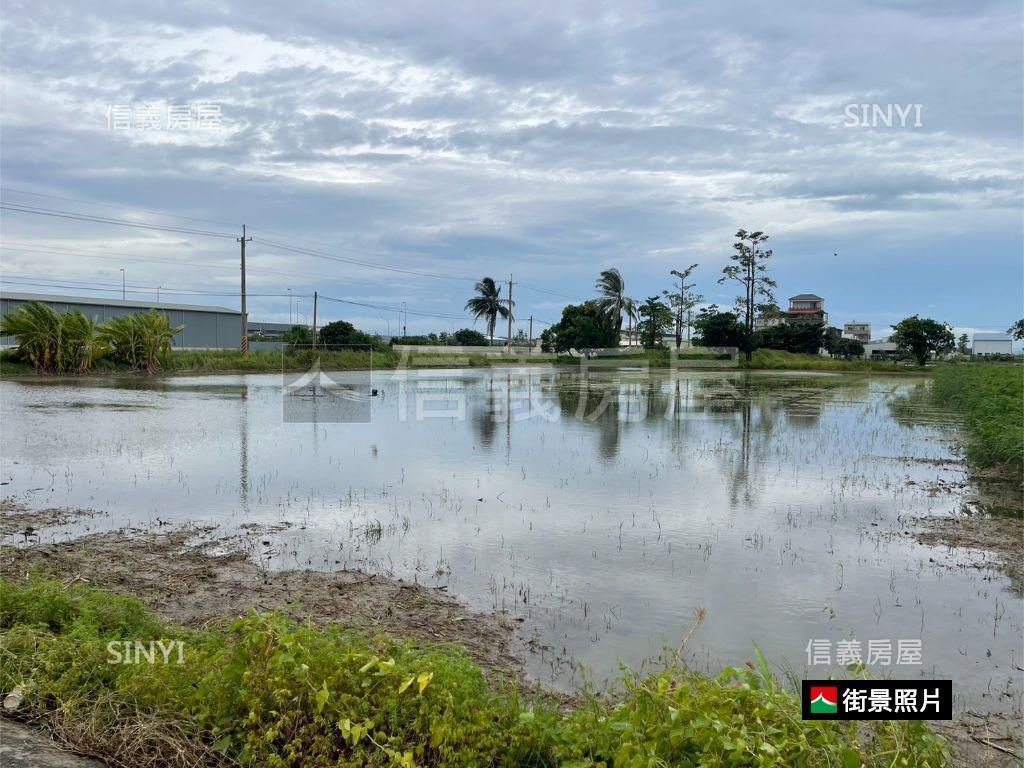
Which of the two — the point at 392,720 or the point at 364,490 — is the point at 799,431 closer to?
the point at 364,490

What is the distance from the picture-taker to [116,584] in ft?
15.3

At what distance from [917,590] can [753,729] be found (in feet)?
11.3

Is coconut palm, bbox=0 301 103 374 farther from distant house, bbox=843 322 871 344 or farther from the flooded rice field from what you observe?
distant house, bbox=843 322 871 344

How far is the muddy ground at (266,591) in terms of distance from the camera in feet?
11.9

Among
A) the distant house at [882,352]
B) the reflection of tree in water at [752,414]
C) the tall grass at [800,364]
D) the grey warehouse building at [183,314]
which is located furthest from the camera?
the distant house at [882,352]

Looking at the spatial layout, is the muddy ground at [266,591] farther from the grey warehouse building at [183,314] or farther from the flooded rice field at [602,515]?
the grey warehouse building at [183,314]

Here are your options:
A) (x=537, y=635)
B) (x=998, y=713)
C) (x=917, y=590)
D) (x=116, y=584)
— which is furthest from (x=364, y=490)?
(x=998, y=713)

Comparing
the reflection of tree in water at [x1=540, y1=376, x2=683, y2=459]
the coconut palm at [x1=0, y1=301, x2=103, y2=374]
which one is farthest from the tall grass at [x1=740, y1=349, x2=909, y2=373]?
the coconut palm at [x1=0, y1=301, x2=103, y2=374]

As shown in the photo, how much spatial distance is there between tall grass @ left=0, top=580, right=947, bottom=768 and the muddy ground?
0.72 metres

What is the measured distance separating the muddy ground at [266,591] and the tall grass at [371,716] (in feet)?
2.37

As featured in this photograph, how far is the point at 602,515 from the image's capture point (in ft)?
23.3

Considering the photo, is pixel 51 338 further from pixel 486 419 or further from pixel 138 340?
pixel 486 419

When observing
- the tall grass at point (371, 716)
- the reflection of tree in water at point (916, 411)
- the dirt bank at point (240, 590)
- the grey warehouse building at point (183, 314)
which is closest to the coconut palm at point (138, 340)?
the grey warehouse building at point (183, 314)

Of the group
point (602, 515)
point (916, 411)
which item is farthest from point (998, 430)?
point (916, 411)
